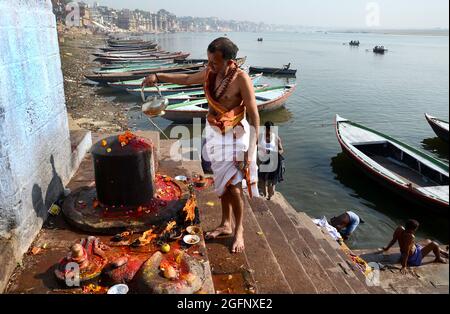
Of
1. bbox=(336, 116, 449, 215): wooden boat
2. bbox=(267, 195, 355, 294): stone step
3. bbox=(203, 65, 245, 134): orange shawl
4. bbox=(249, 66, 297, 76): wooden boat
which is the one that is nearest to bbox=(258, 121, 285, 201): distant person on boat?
bbox=(267, 195, 355, 294): stone step

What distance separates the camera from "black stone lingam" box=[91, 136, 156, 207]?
398cm

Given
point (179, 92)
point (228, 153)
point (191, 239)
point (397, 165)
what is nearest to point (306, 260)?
point (191, 239)

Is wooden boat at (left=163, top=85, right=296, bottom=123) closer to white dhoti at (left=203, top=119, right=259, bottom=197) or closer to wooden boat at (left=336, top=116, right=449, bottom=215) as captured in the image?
wooden boat at (left=336, top=116, right=449, bottom=215)

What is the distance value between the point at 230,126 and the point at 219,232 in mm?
1342

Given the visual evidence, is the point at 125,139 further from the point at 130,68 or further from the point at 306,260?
the point at 130,68

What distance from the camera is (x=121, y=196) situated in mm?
4137

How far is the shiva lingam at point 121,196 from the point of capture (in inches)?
155

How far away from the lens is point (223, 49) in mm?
3406

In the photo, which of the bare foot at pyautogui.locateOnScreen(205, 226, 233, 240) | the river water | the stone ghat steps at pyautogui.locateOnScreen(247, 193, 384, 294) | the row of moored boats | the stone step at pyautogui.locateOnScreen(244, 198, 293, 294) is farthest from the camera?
the row of moored boats

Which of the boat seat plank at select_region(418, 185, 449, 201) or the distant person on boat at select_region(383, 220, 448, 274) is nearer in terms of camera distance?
the boat seat plank at select_region(418, 185, 449, 201)

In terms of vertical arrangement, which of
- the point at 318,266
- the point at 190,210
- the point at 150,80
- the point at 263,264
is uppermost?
the point at 150,80

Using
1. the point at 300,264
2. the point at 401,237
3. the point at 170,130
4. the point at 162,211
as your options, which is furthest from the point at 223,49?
the point at 170,130

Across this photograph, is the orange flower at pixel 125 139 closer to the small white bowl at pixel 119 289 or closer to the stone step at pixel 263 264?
the small white bowl at pixel 119 289
